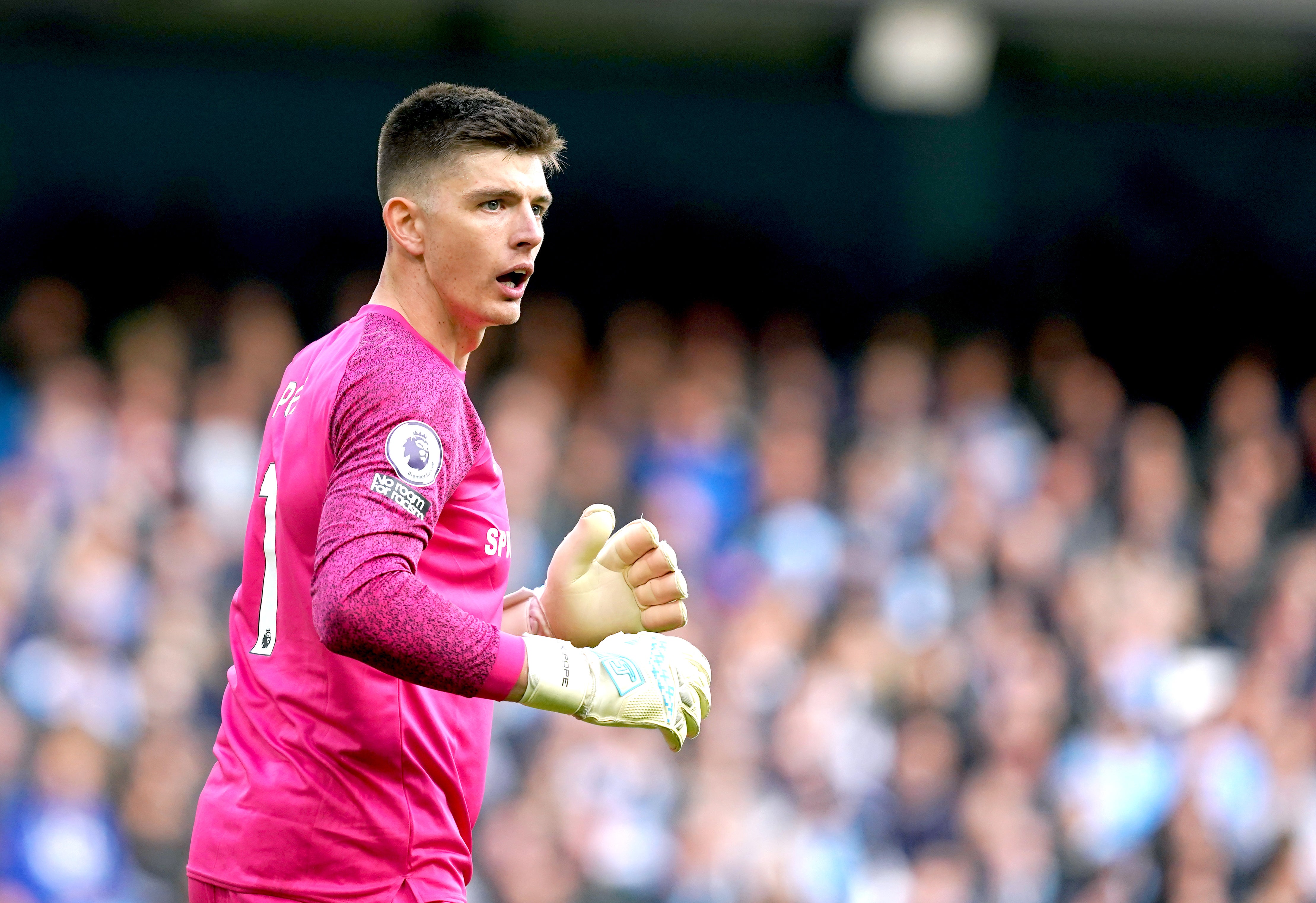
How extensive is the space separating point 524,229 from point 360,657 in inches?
36.2

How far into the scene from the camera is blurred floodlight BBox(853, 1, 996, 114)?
498 inches

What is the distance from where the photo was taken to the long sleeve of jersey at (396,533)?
267cm

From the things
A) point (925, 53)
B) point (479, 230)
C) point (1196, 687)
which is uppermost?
point (925, 53)

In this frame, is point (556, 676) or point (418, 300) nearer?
point (556, 676)

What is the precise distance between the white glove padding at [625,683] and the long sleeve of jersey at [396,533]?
71 millimetres

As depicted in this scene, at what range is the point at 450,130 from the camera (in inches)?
124

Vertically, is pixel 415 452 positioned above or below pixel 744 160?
below

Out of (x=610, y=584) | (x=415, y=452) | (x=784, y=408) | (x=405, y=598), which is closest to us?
(x=405, y=598)

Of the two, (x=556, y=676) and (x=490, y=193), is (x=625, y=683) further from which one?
(x=490, y=193)

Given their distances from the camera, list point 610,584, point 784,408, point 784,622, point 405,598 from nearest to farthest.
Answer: point 405,598
point 610,584
point 784,622
point 784,408

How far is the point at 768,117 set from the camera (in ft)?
47.2

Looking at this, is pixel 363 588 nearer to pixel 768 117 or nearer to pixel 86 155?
pixel 86 155

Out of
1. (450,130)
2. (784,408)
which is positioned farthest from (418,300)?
(784,408)

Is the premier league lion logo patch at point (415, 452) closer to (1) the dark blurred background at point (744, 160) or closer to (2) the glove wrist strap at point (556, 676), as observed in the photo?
(2) the glove wrist strap at point (556, 676)
